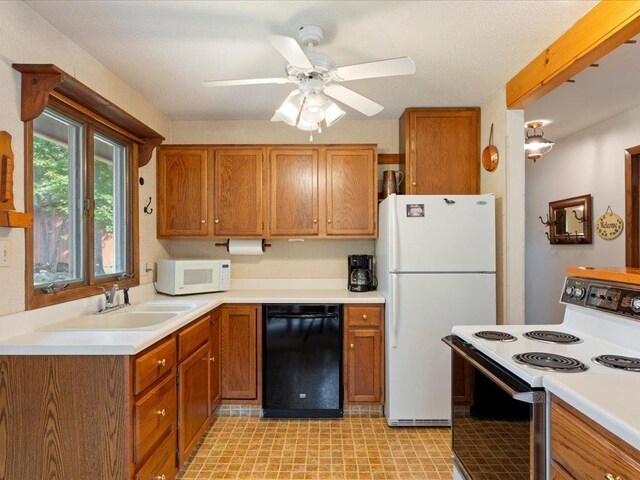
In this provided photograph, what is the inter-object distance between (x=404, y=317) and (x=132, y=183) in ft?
7.17

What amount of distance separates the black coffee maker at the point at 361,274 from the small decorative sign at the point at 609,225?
2.26 meters

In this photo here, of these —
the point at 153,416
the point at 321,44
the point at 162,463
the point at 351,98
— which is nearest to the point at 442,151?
the point at 351,98

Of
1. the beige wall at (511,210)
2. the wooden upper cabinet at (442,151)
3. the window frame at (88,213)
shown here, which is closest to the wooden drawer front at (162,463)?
the window frame at (88,213)

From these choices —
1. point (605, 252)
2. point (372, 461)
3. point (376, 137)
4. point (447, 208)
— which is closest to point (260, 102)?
point (376, 137)

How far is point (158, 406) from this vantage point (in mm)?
1737

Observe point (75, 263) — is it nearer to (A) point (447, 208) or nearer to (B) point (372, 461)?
(B) point (372, 461)

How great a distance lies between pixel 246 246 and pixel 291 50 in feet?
6.29

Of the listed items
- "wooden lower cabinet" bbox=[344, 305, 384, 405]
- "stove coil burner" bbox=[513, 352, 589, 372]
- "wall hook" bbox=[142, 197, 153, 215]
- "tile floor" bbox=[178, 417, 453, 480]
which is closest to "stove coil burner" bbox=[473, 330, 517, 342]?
"stove coil burner" bbox=[513, 352, 589, 372]

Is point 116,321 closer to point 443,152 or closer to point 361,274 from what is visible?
point 361,274

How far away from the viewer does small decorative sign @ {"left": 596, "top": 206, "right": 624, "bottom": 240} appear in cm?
337

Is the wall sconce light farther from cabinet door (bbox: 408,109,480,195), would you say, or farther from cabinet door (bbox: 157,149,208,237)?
cabinet door (bbox: 157,149,208,237)

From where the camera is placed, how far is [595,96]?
118 inches

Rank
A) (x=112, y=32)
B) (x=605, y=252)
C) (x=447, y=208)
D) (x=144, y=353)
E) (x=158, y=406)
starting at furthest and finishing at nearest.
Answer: (x=605, y=252) → (x=447, y=208) → (x=112, y=32) → (x=158, y=406) → (x=144, y=353)

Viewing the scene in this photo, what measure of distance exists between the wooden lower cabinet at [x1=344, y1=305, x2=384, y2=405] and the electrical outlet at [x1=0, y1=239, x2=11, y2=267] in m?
1.97
